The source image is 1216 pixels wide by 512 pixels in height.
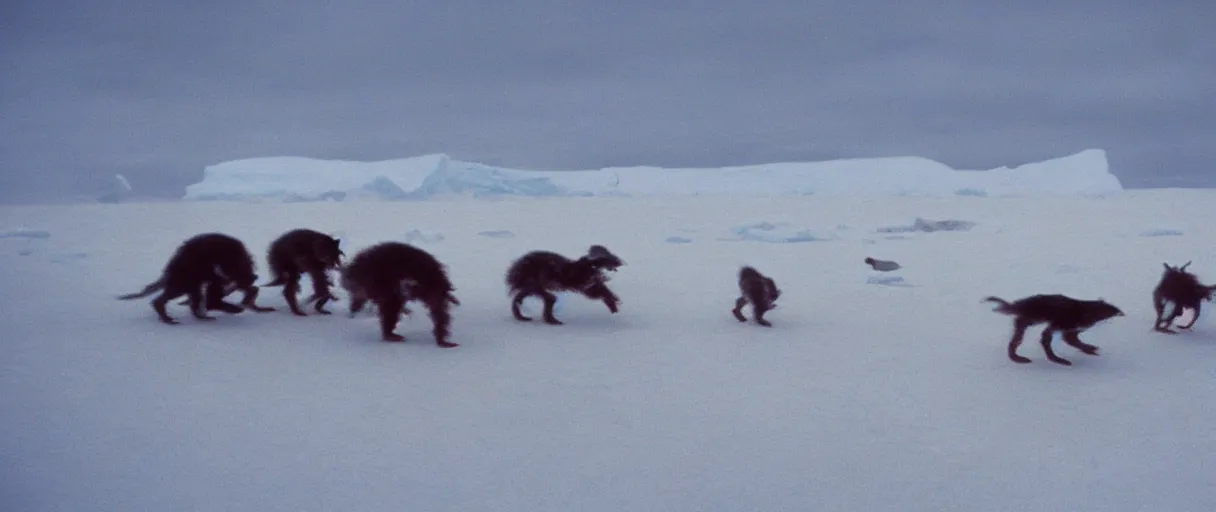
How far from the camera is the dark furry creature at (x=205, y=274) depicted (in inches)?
150

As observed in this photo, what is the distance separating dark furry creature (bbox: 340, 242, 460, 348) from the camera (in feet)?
11.4

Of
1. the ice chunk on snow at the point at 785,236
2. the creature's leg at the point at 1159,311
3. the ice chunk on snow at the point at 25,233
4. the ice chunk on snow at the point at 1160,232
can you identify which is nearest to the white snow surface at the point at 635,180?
the ice chunk on snow at the point at 25,233

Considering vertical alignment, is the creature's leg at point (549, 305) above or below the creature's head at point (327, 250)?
below

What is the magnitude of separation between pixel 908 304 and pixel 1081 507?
10.0 ft

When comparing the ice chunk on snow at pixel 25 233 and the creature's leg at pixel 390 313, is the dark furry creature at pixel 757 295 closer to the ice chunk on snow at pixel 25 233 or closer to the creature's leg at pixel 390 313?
the creature's leg at pixel 390 313

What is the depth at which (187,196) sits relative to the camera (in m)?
23.6

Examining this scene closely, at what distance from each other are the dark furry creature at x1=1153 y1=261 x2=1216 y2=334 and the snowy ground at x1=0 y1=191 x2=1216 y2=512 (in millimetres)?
108

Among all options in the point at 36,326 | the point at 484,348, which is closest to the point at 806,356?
the point at 484,348

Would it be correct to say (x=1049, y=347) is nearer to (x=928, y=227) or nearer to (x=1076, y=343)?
(x=1076, y=343)

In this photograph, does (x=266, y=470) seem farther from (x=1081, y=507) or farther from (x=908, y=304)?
(x=908, y=304)

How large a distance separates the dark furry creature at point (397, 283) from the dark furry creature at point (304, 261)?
61cm

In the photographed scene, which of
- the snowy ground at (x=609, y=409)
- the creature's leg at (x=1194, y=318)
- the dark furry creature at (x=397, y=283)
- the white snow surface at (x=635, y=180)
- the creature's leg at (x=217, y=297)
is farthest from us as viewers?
the white snow surface at (x=635, y=180)

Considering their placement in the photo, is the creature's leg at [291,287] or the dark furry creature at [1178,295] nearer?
the dark furry creature at [1178,295]

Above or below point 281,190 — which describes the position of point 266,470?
below
